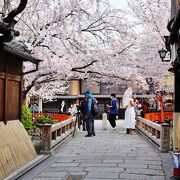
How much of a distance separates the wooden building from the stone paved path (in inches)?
17.9

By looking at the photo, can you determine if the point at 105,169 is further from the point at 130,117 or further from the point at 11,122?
the point at 130,117

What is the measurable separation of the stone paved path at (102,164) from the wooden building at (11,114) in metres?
0.45

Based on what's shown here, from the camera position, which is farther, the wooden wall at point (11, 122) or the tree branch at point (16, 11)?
the wooden wall at point (11, 122)

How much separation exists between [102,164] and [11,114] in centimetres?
270

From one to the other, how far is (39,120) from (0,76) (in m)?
7.39

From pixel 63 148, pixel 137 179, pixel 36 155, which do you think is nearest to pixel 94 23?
pixel 63 148

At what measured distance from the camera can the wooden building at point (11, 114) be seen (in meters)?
7.88

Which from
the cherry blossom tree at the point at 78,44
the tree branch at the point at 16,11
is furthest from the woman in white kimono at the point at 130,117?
the tree branch at the point at 16,11

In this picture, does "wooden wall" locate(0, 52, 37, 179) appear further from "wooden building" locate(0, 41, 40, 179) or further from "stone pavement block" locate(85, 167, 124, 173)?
"stone pavement block" locate(85, 167, 124, 173)

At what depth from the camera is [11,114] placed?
938cm

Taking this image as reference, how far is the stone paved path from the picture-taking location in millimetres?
8234

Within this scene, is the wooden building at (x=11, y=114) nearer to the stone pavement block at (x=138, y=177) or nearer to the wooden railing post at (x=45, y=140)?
the wooden railing post at (x=45, y=140)

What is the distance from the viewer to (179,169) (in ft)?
23.9

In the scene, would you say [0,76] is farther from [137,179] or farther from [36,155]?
[137,179]
